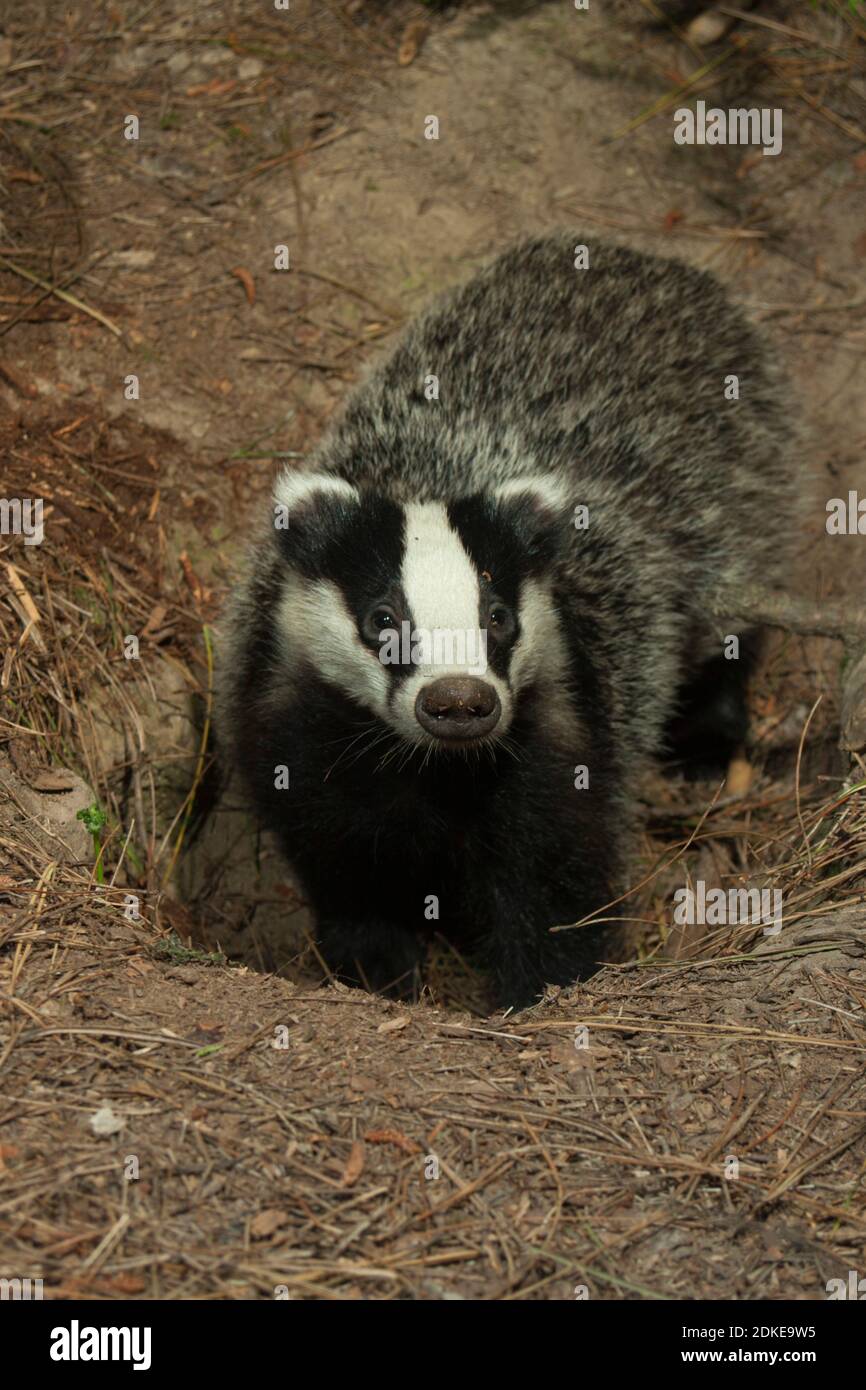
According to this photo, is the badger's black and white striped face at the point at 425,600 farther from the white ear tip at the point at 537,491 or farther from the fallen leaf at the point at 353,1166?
the fallen leaf at the point at 353,1166

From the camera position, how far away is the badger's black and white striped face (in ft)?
13.3

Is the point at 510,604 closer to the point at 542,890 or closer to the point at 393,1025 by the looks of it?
the point at 542,890

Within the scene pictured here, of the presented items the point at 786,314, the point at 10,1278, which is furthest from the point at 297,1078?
the point at 786,314

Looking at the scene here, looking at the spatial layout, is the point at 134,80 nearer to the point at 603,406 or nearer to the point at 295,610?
the point at 603,406

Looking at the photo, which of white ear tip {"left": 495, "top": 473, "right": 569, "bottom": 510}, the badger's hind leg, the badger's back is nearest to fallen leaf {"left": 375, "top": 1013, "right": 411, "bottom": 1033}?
white ear tip {"left": 495, "top": 473, "right": 569, "bottom": 510}

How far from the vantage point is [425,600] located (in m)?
4.15

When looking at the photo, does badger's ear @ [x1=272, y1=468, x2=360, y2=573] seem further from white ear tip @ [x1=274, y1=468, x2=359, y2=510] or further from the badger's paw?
the badger's paw

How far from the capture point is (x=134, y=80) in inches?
281

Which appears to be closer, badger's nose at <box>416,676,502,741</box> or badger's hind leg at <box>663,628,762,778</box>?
badger's nose at <box>416,676,502,741</box>

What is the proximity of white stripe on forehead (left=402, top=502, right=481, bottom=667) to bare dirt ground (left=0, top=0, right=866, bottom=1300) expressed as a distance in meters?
1.20

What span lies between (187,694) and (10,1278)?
132 inches

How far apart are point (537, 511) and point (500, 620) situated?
500 millimetres

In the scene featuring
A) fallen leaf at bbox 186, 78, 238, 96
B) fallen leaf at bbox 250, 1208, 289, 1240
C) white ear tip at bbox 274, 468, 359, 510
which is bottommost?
fallen leaf at bbox 250, 1208, 289, 1240

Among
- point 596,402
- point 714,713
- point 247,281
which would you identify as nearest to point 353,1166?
point 596,402
